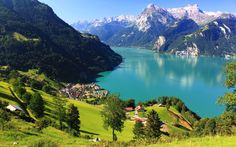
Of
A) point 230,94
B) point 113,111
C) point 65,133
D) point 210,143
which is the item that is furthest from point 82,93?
point 210,143

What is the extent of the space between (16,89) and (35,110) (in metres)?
19.1

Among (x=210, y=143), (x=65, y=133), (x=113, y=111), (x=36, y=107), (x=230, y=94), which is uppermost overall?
(x=230, y=94)

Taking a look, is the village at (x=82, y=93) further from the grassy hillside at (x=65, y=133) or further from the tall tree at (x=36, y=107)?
the tall tree at (x=36, y=107)

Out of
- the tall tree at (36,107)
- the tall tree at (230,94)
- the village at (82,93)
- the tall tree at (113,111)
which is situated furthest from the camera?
the village at (82,93)

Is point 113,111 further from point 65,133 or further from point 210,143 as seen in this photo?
point 210,143

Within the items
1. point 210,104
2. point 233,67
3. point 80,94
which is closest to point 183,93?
point 210,104

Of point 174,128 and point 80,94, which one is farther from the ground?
point 80,94

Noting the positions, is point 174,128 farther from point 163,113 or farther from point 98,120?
point 98,120

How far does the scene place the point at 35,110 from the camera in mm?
56906

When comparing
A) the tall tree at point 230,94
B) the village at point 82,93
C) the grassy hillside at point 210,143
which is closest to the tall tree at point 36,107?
the tall tree at point 230,94

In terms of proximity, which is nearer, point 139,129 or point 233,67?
point 233,67

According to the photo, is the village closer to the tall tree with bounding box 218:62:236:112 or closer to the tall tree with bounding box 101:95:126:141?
the tall tree with bounding box 101:95:126:141

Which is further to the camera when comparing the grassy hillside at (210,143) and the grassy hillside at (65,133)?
the grassy hillside at (65,133)

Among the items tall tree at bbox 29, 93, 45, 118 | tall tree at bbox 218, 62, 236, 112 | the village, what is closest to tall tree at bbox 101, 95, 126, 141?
tall tree at bbox 29, 93, 45, 118
